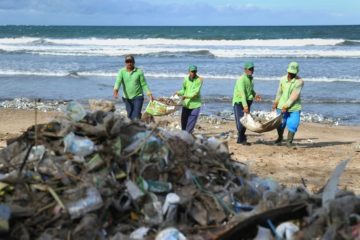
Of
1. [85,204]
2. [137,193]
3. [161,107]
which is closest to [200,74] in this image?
[161,107]

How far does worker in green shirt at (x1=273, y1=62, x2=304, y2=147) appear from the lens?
10594 mm

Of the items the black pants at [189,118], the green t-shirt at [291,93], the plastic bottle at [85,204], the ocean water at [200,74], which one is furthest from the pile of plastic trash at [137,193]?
the ocean water at [200,74]

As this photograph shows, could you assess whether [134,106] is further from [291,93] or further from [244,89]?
[291,93]

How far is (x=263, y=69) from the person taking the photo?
26328 millimetres

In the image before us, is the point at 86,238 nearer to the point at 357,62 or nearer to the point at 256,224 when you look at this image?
the point at 256,224

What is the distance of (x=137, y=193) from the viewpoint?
5035 mm

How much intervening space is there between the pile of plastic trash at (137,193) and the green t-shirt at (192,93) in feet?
15.5

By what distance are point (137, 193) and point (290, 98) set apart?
6.17m

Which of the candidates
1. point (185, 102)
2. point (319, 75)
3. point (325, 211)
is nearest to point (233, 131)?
point (185, 102)

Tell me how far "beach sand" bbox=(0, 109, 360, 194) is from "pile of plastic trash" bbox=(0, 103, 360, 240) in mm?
1732

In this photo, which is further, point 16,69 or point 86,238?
point 16,69

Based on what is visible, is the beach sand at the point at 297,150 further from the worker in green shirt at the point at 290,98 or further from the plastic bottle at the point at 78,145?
the plastic bottle at the point at 78,145

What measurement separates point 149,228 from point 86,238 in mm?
559

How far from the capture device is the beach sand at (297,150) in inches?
343
